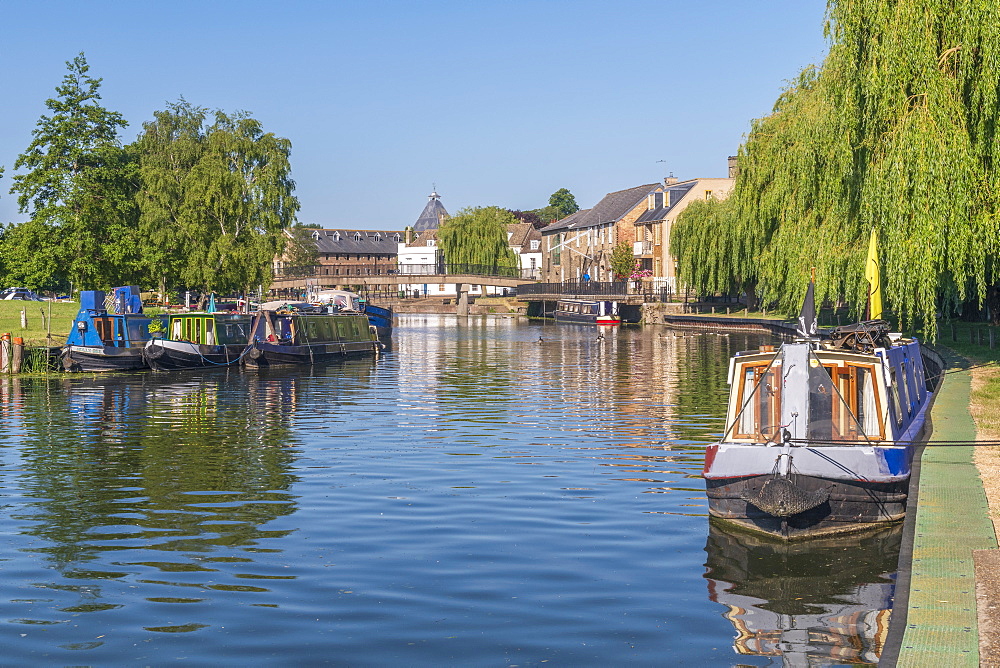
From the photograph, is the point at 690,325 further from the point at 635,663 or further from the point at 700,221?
Answer: the point at 635,663

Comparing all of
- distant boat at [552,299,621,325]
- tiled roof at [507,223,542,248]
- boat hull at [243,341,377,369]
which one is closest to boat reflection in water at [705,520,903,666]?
boat hull at [243,341,377,369]

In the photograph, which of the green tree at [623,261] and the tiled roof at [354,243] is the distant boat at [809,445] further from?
the tiled roof at [354,243]

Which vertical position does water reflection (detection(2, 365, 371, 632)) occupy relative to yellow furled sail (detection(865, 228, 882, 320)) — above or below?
below

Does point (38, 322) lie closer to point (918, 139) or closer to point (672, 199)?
point (918, 139)

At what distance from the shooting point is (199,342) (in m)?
50.9

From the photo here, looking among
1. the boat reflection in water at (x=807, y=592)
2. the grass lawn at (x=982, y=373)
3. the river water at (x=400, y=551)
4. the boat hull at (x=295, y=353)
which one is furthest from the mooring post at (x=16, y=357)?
the boat reflection in water at (x=807, y=592)

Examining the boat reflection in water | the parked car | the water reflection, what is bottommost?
the boat reflection in water

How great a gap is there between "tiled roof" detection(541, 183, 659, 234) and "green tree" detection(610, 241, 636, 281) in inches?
194

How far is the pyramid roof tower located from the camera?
197 meters

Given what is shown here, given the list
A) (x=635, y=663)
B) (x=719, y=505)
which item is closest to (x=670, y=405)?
(x=719, y=505)

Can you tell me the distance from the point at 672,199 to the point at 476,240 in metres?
35.2

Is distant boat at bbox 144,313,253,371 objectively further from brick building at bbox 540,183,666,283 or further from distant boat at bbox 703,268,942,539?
brick building at bbox 540,183,666,283

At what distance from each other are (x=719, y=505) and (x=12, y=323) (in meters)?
50.1

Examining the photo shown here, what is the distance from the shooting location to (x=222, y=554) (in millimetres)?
15297
